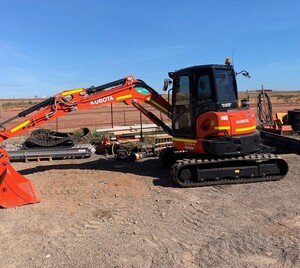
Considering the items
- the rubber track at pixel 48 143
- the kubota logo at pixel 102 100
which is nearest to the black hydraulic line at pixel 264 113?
the rubber track at pixel 48 143

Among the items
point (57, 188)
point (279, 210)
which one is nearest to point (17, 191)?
point (57, 188)

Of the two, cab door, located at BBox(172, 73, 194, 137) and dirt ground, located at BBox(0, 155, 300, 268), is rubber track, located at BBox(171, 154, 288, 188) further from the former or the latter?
cab door, located at BBox(172, 73, 194, 137)

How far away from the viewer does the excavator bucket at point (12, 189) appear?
739cm

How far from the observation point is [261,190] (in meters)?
8.29

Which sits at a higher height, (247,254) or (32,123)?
(32,123)

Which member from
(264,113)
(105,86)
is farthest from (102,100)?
(264,113)

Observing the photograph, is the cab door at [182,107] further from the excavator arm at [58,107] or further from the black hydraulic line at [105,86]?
the black hydraulic line at [105,86]

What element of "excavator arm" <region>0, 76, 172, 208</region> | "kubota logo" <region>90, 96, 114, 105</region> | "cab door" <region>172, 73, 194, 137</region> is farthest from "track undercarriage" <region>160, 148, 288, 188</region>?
"kubota logo" <region>90, 96, 114, 105</region>

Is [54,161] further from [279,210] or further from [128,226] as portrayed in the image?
[279,210]

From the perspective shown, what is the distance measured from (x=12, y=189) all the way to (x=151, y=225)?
3.13 metres

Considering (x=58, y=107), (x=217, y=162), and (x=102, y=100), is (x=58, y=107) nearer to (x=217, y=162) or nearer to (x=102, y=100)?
(x=102, y=100)

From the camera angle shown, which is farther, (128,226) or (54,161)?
(54,161)

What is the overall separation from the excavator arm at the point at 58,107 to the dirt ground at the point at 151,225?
1.10 feet

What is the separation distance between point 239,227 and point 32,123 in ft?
17.7
